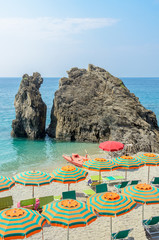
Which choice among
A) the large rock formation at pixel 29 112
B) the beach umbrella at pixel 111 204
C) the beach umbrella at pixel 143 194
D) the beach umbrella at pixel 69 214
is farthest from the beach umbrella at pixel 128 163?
the large rock formation at pixel 29 112

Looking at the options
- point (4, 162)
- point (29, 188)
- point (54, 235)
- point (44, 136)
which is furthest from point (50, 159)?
point (54, 235)

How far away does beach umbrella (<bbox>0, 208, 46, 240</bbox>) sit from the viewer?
867cm

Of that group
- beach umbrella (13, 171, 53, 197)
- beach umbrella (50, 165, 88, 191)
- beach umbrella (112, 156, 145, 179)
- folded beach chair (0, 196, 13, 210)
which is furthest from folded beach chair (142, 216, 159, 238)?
folded beach chair (0, 196, 13, 210)

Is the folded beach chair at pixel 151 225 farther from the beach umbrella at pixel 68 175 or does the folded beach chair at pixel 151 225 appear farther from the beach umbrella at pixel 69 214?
the beach umbrella at pixel 68 175

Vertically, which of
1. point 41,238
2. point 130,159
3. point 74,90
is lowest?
point 41,238

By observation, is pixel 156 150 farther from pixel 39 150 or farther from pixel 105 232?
pixel 105 232

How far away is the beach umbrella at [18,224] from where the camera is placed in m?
8.67

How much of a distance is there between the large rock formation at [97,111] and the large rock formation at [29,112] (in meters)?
2.12

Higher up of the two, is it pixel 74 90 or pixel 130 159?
pixel 74 90

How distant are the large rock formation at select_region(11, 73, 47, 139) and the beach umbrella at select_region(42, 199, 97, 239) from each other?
29.5 m

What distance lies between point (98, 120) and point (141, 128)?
6062mm

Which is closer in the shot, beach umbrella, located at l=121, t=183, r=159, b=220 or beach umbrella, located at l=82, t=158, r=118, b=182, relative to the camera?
beach umbrella, located at l=121, t=183, r=159, b=220

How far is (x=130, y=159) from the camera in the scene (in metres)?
17.4

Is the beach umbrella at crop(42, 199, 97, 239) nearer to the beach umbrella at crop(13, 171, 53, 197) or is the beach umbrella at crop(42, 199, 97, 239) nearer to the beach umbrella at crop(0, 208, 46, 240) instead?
the beach umbrella at crop(0, 208, 46, 240)
